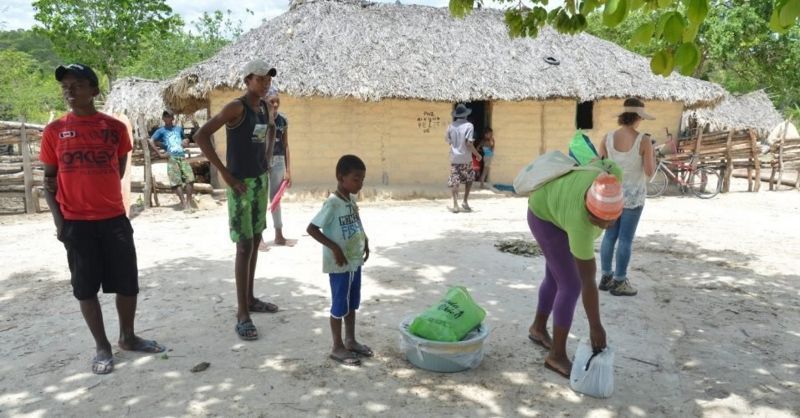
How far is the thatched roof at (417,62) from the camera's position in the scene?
9758 mm

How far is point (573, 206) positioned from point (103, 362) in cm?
263

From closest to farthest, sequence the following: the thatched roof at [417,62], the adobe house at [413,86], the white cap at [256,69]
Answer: the white cap at [256,69]
the thatched roof at [417,62]
the adobe house at [413,86]

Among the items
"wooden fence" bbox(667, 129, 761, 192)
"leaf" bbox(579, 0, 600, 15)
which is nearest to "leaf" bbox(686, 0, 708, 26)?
"leaf" bbox(579, 0, 600, 15)

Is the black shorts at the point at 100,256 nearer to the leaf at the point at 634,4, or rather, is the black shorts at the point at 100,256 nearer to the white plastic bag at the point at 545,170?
the white plastic bag at the point at 545,170

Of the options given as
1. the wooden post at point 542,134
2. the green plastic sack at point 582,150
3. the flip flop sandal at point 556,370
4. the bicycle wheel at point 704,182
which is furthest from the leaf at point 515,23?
the bicycle wheel at point 704,182

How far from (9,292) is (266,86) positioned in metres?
3.05

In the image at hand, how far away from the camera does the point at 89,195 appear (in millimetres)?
2924

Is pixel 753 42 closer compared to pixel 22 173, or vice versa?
pixel 22 173

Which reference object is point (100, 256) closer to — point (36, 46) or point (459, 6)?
point (459, 6)

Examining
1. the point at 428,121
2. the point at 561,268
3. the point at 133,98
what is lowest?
the point at 561,268

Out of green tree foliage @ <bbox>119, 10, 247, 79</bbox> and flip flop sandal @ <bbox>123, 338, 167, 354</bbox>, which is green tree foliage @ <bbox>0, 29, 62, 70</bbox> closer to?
green tree foliage @ <bbox>119, 10, 247, 79</bbox>

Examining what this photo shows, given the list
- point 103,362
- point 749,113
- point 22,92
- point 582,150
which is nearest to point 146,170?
point 103,362

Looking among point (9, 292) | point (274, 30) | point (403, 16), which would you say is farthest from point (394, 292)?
point (403, 16)

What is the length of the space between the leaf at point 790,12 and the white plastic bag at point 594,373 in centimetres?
169
